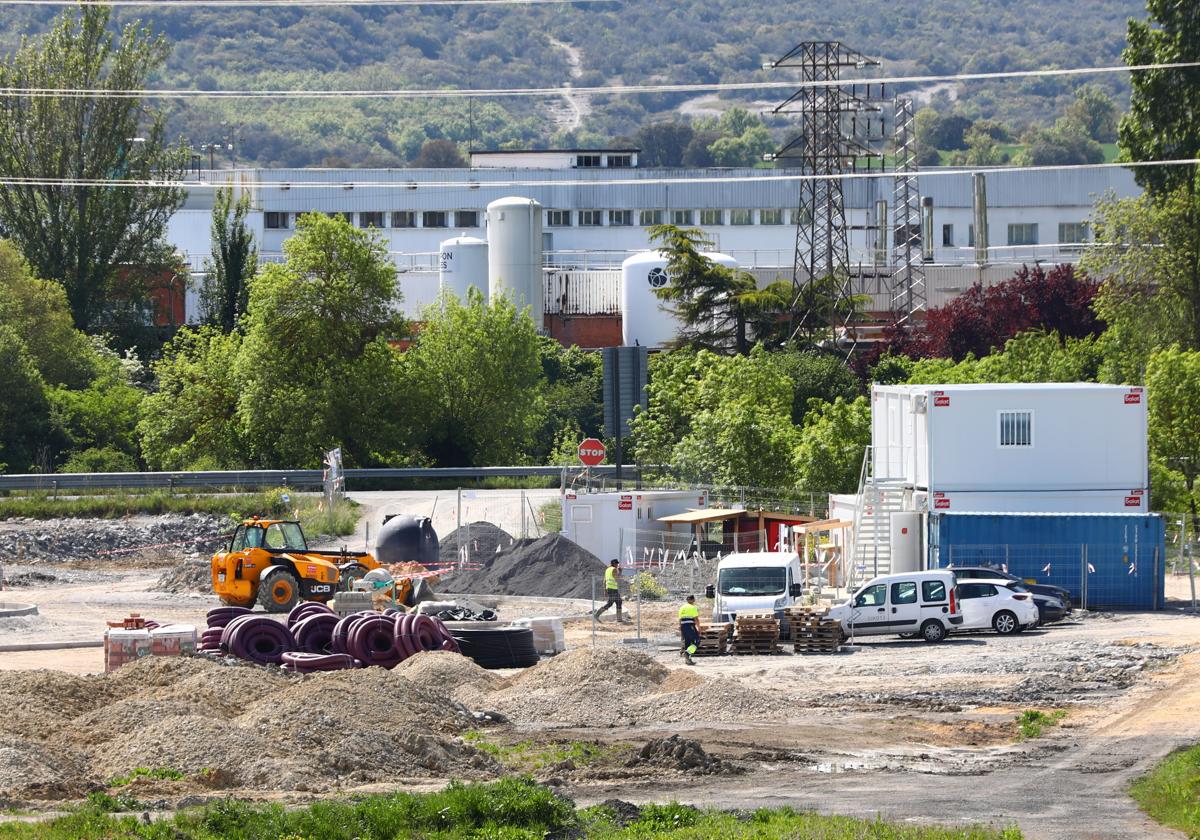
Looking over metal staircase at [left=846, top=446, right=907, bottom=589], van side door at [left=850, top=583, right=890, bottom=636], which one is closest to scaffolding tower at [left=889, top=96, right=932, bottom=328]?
metal staircase at [left=846, top=446, right=907, bottom=589]

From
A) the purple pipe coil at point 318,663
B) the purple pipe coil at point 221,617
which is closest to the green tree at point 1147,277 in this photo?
the purple pipe coil at point 221,617

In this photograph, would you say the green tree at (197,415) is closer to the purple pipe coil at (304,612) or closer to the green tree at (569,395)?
the green tree at (569,395)

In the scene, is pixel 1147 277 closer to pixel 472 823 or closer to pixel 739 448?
pixel 739 448

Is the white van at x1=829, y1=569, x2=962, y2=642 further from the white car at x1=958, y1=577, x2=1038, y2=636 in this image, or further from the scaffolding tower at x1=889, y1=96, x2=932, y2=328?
the scaffolding tower at x1=889, y1=96, x2=932, y2=328

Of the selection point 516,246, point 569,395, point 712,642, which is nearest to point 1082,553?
point 712,642

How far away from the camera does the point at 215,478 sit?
2438 inches

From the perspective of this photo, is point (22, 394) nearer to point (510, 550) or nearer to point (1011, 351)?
point (510, 550)

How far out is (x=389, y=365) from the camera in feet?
226

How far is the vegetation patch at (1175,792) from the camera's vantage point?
17.5 metres

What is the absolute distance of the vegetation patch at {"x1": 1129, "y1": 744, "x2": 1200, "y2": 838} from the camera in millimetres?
17533

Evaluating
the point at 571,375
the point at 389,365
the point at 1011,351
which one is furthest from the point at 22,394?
the point at 1011,351

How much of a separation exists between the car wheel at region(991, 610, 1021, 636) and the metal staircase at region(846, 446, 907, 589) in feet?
21.7

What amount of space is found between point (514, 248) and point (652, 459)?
35.3m

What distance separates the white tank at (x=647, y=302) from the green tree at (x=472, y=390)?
23608mm
